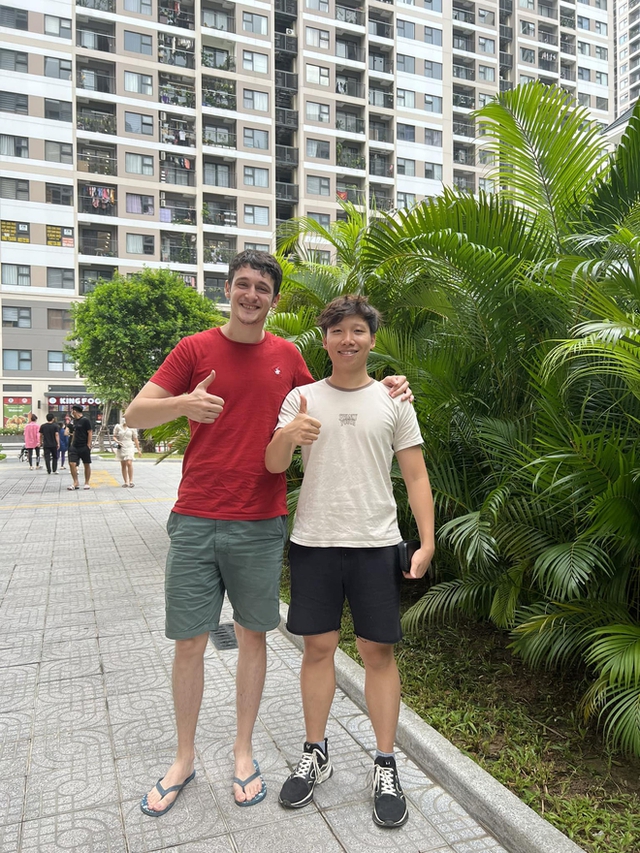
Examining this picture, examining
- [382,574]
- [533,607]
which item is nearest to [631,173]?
[533,607]

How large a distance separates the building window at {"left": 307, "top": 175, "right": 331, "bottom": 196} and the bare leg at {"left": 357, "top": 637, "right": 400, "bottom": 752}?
48.9m

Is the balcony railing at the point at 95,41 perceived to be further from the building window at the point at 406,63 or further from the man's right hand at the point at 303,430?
the man's right hand at the point at 303,430

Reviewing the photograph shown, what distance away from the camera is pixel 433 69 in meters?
53.2

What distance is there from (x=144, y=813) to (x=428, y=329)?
12.3 ft

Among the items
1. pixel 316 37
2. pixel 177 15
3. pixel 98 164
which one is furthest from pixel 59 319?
pixel 316 37

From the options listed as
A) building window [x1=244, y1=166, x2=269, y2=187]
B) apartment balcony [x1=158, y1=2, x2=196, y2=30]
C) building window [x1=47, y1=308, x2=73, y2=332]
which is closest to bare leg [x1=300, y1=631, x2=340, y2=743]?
building window [x1=47, y1=308, x2=73, y2=332]

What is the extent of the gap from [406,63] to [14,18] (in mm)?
30194

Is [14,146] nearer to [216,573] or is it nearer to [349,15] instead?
[349,15]

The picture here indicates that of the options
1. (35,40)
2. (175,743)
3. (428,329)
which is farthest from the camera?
(35,40)

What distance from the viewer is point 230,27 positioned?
150 feet

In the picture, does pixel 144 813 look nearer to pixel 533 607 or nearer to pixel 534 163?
pixel 533 607

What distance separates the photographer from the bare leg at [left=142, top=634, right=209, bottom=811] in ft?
8.50

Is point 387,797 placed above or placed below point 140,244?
below

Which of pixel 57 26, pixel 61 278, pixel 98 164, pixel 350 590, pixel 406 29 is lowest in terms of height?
pixel 350 590
